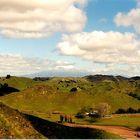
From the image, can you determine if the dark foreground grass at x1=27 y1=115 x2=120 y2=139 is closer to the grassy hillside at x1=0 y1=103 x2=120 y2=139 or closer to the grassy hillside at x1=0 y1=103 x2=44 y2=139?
the grassy hillside at x1=0 y1=103 x2=120 y2=139

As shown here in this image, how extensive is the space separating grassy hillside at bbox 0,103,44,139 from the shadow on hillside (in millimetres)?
1387

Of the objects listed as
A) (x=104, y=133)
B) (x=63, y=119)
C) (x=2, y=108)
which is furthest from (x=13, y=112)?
(x=63, y=119)

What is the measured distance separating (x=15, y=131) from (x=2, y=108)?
187 inches

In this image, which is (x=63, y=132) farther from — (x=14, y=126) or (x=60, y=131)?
(x=14, y=126)

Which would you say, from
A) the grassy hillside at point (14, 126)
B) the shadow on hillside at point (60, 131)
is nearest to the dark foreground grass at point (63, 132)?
the shadow on hillside at point (60, 131)

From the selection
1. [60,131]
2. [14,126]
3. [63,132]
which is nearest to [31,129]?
[14,126]

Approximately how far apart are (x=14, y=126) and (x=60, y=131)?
5.23 metres

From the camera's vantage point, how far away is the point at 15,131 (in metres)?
34.3

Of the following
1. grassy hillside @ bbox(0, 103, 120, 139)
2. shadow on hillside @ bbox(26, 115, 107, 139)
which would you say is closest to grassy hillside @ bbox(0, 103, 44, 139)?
grassy hillside @ bbox(0, 103, 120, 139)

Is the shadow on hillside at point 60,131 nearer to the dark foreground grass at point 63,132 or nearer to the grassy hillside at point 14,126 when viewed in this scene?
the dark foreground grass at point 63,132

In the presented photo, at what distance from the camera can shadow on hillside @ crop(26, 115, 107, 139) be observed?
37719mm

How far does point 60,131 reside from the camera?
38125 millimetres

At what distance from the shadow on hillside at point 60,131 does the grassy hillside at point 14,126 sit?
4.55 feet

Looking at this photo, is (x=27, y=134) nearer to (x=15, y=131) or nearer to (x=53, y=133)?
(x=15, y=131)
